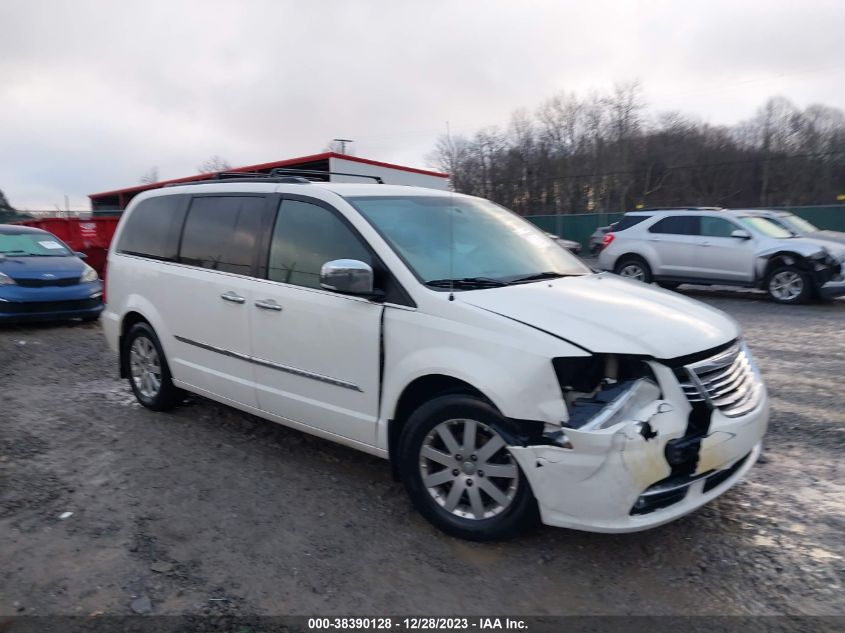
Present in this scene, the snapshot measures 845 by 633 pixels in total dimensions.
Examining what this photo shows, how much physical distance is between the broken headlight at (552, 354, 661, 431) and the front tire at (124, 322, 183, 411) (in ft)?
11.9

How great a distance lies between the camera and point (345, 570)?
3271 millimetres

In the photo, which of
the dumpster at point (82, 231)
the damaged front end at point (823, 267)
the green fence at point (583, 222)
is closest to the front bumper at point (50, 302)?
the dumpster at point (82, 231)

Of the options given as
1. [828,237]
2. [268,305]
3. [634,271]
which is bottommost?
[634,271]

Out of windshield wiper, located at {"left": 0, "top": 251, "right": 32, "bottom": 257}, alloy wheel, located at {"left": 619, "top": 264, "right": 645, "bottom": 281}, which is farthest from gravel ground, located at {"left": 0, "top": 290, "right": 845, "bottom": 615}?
alloy wheel, located at {"left": 619, "top": 264, "right": 645, "bottom": 281}

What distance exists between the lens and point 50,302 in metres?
9.84

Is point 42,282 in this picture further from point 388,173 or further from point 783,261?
point 783,261

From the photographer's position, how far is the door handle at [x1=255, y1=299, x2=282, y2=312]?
4.31 m

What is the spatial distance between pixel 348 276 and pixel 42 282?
812 centimetres

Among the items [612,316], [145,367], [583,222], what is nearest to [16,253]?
[145,367]

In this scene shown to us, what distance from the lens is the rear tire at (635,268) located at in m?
13.8

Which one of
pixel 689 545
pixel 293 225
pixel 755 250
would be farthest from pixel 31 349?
pixel 755 250

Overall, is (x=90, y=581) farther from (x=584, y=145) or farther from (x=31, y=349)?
(x=584, y=145)

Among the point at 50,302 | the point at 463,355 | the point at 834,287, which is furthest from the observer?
the point at 834,287

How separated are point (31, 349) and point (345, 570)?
7.05 meters
